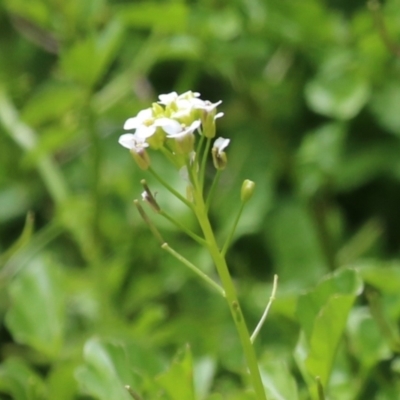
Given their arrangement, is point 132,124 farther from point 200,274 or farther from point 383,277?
point 383,277

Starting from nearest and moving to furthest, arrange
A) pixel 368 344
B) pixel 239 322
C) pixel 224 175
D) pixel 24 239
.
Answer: pixel 239 322 → pixel 368 344 → pixel 24 239 → pixel 224 175

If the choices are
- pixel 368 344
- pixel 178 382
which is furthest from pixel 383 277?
pixel 178 382

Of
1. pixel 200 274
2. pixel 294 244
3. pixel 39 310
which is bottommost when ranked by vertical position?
pixel 294 244

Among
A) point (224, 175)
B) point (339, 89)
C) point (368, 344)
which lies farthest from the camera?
point (224, 175)

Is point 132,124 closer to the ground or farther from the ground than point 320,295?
farther from the ground

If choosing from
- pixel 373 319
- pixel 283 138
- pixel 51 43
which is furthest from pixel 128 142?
pixel 51 43
